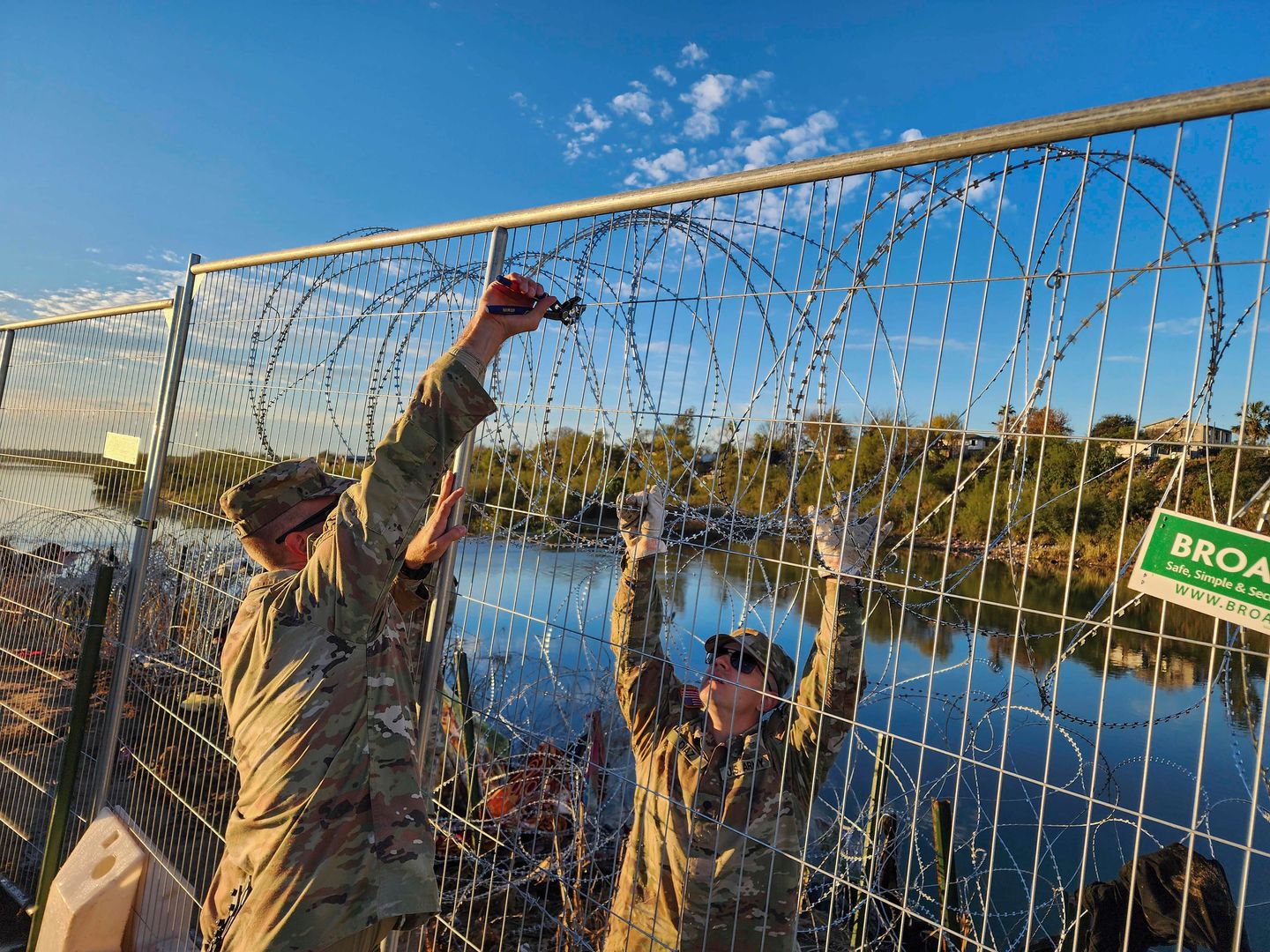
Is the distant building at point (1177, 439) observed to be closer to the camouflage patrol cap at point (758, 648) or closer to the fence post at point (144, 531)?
the camouflage patrol cap at point (758, 648)

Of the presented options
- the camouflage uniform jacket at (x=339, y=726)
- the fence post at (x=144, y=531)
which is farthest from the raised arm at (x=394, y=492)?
the fence post at (x=144, y=531)

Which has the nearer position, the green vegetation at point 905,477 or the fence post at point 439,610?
the green vegetation at point 905,477

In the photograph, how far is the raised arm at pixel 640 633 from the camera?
7.79ft

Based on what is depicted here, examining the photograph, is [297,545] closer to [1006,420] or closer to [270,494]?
[270,494]

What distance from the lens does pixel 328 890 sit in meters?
2.03

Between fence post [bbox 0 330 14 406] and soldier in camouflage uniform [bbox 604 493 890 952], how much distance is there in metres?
5.69

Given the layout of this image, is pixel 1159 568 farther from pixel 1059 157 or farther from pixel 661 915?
pixel 661 915

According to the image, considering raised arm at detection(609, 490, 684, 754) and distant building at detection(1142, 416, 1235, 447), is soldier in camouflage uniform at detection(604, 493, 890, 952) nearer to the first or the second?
raised arm at detection(609, 490, 684, 754)

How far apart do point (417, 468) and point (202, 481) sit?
2502 mm

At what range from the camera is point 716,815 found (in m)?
2.28

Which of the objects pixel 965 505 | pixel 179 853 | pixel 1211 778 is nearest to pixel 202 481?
pixel 179 853

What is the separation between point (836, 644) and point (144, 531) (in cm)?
374

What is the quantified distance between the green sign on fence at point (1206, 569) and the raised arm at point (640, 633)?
128 centimetres

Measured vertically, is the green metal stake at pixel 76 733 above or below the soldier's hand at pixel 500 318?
below
